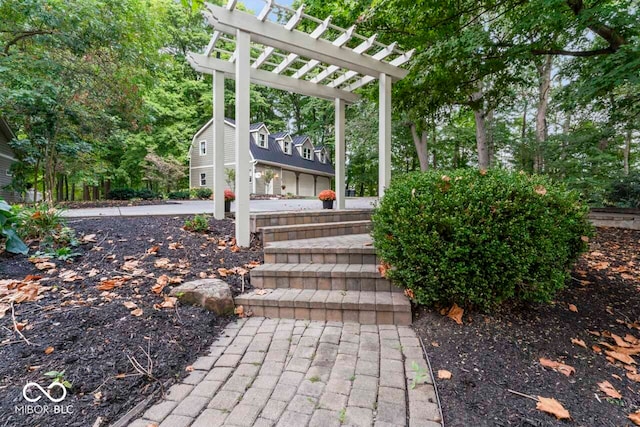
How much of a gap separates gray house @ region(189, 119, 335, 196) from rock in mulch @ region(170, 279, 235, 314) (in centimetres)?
1513

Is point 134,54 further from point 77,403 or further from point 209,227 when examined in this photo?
point 77,403

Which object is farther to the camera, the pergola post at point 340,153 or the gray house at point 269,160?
the gray house at point 269,160

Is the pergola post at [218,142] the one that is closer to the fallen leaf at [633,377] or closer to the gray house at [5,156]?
the fallen leaf at [633,377]

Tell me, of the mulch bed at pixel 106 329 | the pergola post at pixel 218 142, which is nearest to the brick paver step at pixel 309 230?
the mulch bed at pixel 106 329

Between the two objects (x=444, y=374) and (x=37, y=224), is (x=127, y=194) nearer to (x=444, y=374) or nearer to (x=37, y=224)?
(x=37, y=224)

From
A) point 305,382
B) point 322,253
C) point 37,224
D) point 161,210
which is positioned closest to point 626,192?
point 322,253

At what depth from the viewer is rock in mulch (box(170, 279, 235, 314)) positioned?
97.6 inches

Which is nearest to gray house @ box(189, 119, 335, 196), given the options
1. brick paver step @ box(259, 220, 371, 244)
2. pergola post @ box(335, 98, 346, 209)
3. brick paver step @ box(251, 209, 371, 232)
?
pergola post @ box(335, 98, 346, 209)

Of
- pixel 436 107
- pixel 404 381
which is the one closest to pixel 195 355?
pixel 404 381

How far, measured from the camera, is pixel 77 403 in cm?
149

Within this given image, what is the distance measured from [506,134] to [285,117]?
57.7 feet

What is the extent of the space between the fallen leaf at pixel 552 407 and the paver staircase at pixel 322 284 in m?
0.97

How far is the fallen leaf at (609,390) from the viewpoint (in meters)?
1.63

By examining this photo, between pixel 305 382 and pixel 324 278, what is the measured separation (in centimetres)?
116
